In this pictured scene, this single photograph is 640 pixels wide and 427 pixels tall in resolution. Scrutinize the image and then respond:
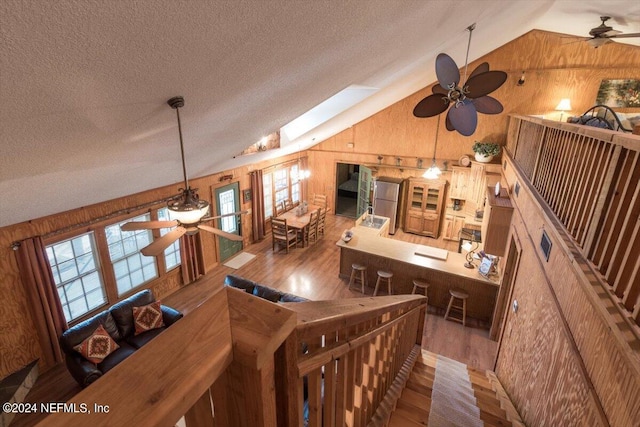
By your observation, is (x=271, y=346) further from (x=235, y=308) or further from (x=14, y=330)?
(x=14, y=330)

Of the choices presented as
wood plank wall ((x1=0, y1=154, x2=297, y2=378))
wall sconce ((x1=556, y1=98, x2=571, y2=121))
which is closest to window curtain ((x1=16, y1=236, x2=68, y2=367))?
wood plank wall ((x1=0, y1=154, x2=297, y2=378))

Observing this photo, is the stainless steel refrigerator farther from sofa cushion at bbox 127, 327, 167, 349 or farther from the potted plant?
sofa cushion at bbox 127, 327, 167, 349

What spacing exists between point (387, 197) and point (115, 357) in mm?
6941

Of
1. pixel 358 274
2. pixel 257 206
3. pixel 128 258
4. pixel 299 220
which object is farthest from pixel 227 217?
pixel 358 274

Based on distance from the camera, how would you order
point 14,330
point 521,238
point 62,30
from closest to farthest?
1. point 62,30
2. point 521,238
3. point 14,330

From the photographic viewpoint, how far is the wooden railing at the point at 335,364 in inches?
35.8

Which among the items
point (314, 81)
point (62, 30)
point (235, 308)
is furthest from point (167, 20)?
point (314, 81)

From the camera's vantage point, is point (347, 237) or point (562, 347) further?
point (347, 237)

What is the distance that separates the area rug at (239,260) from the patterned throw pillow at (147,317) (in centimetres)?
253

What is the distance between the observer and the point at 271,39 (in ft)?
A: 6.31

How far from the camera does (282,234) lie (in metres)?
7.90

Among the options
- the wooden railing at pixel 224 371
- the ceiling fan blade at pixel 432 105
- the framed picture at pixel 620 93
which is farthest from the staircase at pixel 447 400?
the framed picture at pixel 620 93

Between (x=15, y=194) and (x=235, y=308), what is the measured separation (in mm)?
3453

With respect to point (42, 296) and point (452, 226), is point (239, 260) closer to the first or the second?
point (42, 296)
